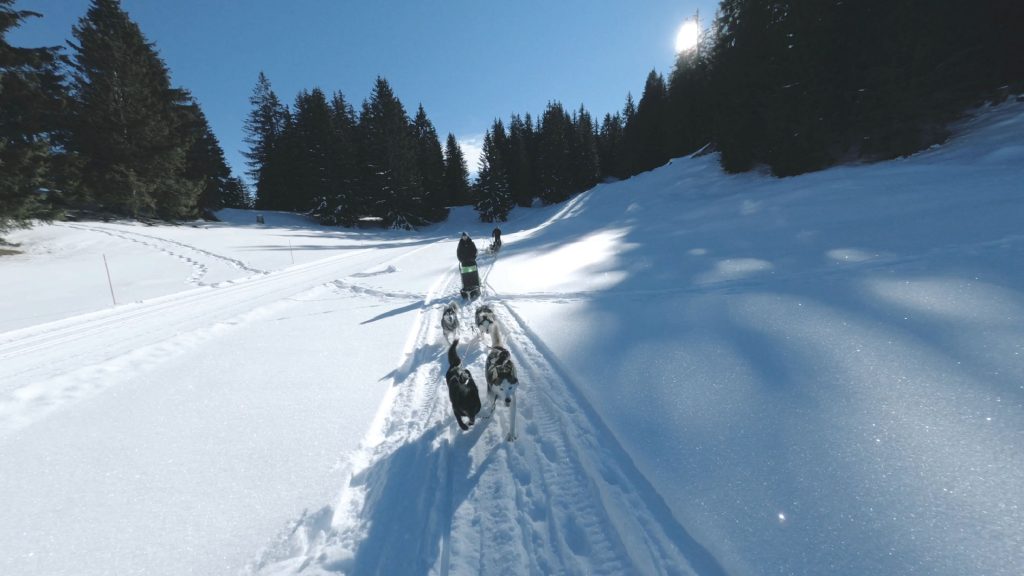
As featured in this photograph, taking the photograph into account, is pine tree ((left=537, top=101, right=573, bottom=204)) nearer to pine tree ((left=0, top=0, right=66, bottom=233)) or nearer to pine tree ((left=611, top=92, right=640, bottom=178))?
pine tree ((left=611, top=92, right=640, bottom=178))

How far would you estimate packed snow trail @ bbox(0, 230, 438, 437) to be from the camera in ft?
14.7

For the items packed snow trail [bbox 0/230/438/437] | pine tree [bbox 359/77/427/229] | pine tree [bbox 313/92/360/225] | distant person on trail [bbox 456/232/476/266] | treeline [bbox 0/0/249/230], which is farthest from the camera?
pine tree [bbox 359/77/427/229]

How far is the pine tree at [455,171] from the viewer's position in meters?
56.4

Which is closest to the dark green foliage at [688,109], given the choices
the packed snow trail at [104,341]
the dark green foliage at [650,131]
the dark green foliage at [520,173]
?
the dark green foliage at [650,131]

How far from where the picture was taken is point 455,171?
5681cm

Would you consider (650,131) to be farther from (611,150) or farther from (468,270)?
(468,270)

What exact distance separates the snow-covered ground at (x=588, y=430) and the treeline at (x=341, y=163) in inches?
1302

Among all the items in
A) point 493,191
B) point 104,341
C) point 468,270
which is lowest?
point 104,341

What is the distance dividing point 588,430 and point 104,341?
8975 millimetres

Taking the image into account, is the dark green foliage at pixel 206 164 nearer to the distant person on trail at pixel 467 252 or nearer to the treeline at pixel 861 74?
the distant person on trail at pixel 467 252

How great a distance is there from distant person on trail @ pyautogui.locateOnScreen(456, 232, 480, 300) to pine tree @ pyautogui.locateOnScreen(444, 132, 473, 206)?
49.5 m

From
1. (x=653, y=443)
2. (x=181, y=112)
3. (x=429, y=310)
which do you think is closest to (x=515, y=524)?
(x=653, y=443)

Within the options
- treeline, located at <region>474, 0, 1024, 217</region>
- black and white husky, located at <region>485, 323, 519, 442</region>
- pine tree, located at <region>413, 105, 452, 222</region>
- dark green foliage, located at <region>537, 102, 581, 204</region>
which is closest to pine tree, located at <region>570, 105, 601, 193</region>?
dark green foliage, located at <region>537, 102, 581, 204</region>

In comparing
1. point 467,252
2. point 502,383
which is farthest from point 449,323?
point 467,252
